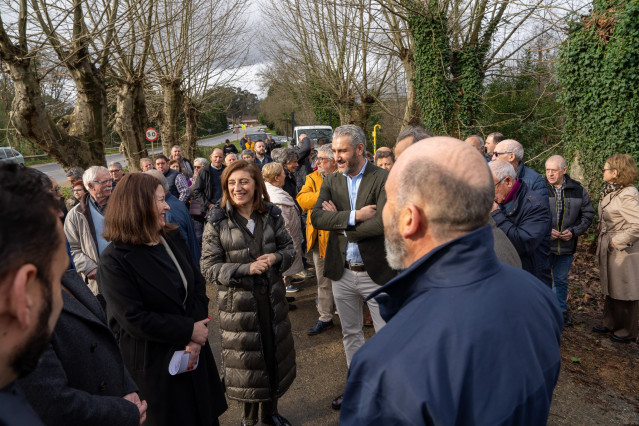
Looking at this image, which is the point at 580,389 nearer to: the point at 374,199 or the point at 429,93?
the point at 374,199

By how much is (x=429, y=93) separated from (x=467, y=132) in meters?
1.58

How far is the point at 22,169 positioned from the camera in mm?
960

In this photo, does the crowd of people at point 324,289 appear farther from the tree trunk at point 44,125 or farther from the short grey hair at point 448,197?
the tree trunk at point 44,125

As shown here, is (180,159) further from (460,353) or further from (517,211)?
(460,353)

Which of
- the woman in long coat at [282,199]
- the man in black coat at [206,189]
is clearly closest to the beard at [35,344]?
the woman in long coat at [282,199]

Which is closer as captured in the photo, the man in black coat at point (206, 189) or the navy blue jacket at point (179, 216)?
the navy blue jacket at point (179, 216)

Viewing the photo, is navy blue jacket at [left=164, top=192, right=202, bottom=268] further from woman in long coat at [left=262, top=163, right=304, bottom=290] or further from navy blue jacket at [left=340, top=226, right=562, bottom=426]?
navy blue jacket at [left=340, top=226, right=562, bottom=426]

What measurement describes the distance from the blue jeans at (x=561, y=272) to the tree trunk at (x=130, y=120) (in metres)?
9.84

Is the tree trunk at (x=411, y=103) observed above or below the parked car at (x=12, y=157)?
above

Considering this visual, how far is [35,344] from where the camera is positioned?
86cm

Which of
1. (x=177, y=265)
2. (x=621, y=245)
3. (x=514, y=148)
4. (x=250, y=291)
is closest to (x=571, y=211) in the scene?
(x=621, y=245)

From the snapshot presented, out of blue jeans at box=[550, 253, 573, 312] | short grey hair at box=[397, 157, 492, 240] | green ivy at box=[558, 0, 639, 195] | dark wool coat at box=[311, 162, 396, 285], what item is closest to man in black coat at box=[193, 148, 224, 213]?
dark wool coat at box=[311, 162, 396, 285]

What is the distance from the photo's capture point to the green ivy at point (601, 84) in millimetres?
7105

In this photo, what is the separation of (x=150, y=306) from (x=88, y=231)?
2.09 metres
